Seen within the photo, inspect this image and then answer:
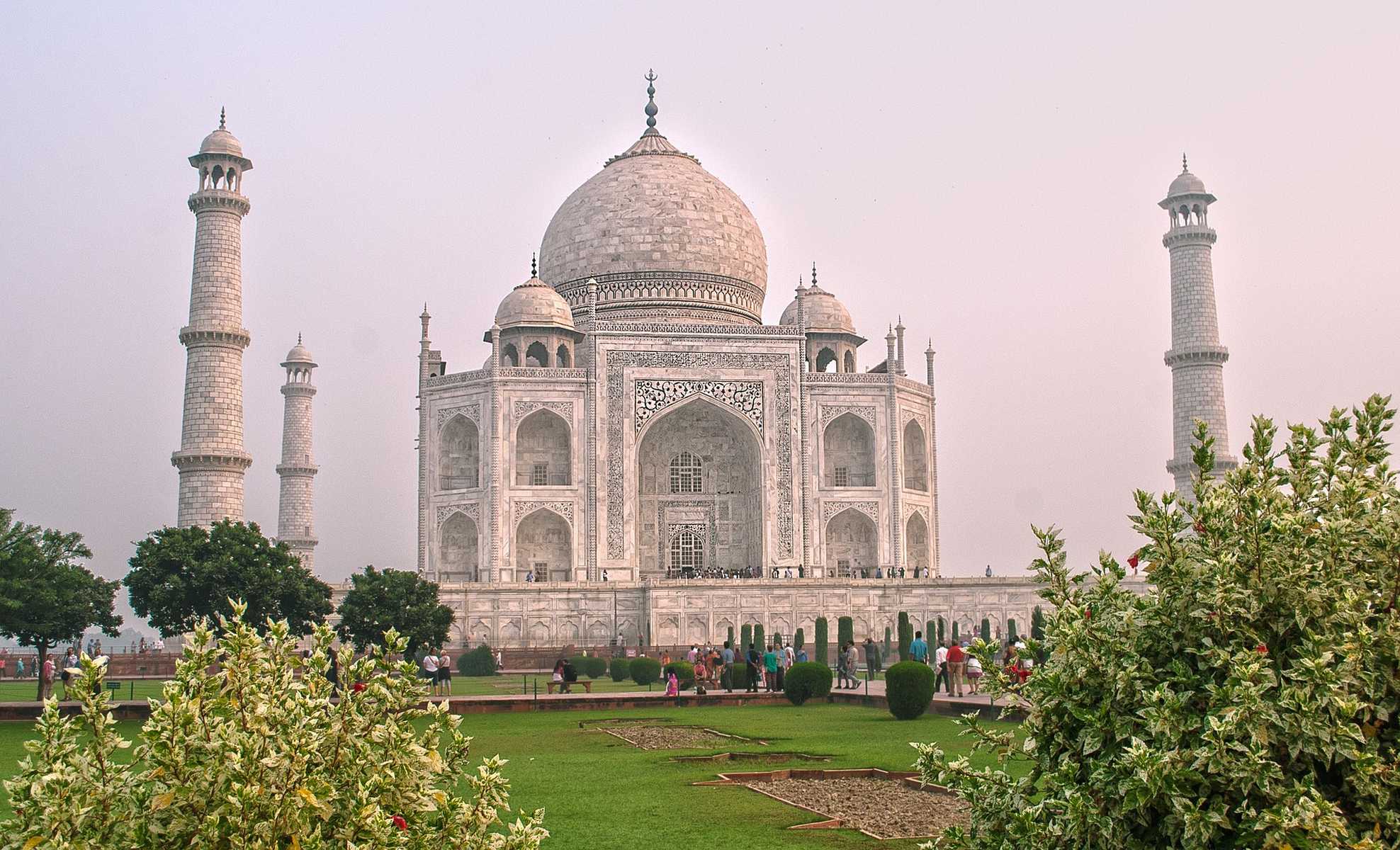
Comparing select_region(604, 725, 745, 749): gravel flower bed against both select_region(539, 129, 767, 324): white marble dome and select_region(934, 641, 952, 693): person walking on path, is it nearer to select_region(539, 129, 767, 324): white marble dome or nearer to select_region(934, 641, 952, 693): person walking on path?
select_region(934, 641, 952, 693): person walking on path

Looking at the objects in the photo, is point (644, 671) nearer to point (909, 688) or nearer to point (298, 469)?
point (909, 688)

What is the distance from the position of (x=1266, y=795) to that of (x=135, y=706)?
15600 mm

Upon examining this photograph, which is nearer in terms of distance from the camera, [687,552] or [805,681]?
[805,681]

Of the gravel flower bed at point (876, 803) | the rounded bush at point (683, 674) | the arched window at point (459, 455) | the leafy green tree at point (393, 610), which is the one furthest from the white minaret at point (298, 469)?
the gravel flower bed at point (876, 803)

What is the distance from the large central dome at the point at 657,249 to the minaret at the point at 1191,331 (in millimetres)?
10719

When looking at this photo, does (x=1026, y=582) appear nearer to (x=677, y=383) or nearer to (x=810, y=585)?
(x=810, y=585)

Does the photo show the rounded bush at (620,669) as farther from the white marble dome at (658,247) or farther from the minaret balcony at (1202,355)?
the minaret balcony at (1202,355)

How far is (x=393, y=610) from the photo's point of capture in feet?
79.8

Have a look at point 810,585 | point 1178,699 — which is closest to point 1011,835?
point 1178,699

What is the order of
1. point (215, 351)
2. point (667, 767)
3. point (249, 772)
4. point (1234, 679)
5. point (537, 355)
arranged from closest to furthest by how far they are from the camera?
point (249, 772), point (1234, 679), point (667, 767), point (215, 351), point (537, 355)

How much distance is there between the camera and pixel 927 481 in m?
36.2

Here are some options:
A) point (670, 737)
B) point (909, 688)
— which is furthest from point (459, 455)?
point (670, 737)

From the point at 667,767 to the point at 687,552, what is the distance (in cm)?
2497

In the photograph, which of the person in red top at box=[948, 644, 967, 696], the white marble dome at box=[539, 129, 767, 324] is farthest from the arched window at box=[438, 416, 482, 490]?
the person in red top at box=[948, 644, 967, 696]
